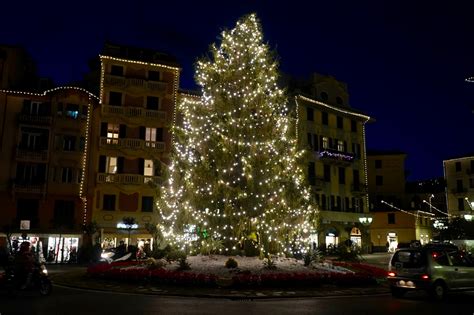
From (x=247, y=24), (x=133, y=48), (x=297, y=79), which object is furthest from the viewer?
(x=297, y=79)

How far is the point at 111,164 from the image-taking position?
43.5m

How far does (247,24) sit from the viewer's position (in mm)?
25172

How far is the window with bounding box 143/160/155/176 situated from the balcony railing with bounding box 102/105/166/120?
4.34 m

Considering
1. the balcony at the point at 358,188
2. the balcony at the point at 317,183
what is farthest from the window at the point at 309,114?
the balcony at the point at 358,188

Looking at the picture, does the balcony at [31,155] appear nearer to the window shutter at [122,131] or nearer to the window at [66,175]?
the window at [66,175]

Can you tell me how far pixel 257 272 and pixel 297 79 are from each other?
41209 millimetres

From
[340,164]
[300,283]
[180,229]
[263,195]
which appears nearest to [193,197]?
[180,229]

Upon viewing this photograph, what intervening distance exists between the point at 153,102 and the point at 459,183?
54684 mm

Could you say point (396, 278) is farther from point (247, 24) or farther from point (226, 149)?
point (247, 24)

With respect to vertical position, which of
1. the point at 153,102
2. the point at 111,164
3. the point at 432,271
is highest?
the point at 153,102

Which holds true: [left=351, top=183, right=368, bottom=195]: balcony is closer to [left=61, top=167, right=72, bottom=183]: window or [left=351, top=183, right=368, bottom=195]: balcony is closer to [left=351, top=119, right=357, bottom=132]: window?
[left=351, top=119, right=357, bottom=132]: window

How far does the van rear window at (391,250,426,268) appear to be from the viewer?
1616 centimetres

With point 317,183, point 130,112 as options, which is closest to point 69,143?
point 130,112

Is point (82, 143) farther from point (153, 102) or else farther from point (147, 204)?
point (147, 204)
